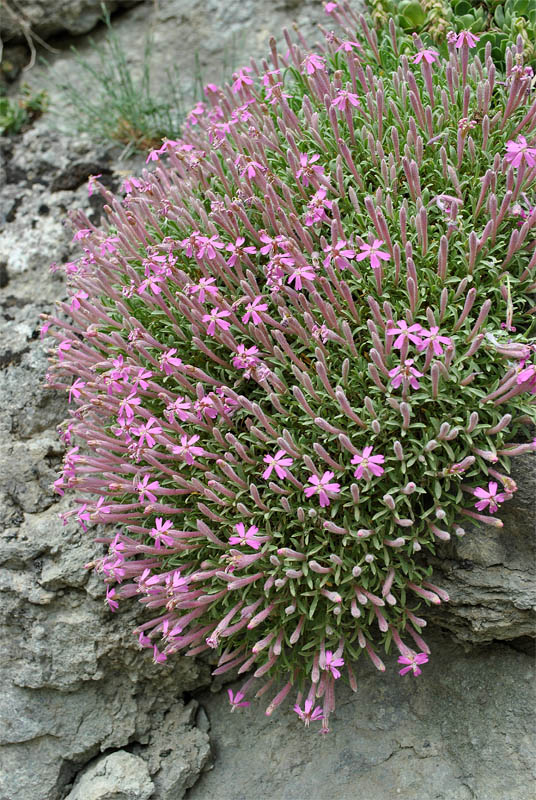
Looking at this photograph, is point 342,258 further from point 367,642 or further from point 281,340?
point 367,642

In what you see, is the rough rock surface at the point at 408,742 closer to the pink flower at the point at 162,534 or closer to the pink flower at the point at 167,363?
the pink flower at the point at 162,534

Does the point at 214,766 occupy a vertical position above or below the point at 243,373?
below

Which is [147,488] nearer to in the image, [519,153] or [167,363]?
[167,363]

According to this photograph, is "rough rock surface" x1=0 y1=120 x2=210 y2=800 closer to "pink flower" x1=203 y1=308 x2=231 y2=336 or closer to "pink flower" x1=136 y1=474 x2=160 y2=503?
"pink flower" x1=136 y1=474 x2=160 y2=503

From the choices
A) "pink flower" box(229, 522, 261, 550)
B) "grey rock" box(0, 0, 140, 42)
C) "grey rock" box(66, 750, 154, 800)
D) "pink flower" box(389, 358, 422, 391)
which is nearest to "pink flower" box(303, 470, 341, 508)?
"pink flower" box(229, 522, 261, 550)

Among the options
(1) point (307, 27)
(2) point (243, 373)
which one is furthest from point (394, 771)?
(1) point (307, 27)

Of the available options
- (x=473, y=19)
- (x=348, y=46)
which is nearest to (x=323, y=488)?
(x=348, y=46)
